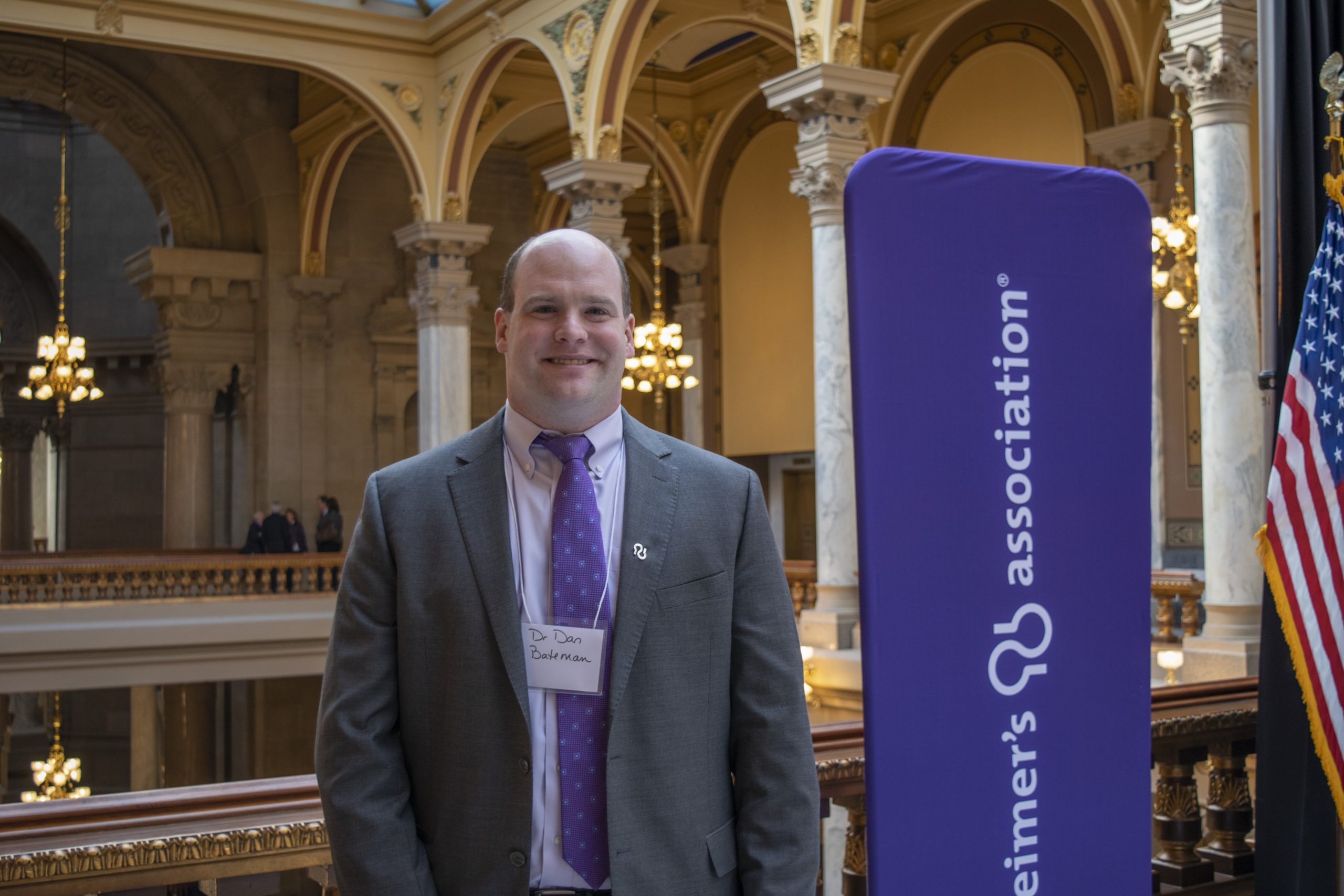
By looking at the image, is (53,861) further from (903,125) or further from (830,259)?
(903,125)

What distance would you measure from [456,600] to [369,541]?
6.6 inches

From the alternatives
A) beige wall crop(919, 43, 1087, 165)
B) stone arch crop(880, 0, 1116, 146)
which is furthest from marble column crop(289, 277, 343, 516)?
beige wall crop(919, 43, 1087, 165)

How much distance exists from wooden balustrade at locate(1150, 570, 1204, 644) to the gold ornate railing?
387 inches

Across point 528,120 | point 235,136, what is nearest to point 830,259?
point 528,120

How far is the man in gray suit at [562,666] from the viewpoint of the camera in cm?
189

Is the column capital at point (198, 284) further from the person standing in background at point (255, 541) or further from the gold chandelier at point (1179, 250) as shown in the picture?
the gold chandelier at point (1179, 250)

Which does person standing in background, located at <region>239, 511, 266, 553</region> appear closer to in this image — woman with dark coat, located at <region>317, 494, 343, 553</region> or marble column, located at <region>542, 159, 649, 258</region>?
woman with dark coat, located at <region>317, 494, 343, 553</region>

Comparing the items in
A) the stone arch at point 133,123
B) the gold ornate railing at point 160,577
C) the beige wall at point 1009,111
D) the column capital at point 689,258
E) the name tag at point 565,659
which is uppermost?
the stone arch at point 133,123

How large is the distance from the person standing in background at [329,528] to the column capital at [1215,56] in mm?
12492

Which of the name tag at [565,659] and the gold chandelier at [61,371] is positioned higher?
the gold chandelier at [61,371]

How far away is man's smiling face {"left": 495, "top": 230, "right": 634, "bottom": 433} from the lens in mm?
1953

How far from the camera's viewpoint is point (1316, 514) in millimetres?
3438

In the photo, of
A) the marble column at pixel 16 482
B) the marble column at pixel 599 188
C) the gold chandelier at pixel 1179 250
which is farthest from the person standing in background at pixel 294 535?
the gold chandelier at pixel 1179 250

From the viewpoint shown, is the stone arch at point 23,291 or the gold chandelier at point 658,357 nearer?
the gold chandelier at point 658,357
